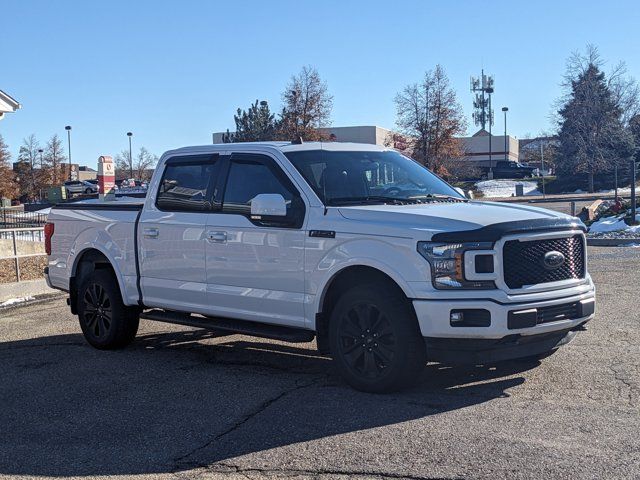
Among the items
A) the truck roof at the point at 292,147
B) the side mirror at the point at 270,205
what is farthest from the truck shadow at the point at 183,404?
the truck roof at the point at 292,147

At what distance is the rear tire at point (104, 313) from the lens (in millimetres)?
8383

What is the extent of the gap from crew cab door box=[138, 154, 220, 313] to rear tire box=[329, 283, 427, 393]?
171cm

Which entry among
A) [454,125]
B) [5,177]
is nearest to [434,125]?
[454,125]

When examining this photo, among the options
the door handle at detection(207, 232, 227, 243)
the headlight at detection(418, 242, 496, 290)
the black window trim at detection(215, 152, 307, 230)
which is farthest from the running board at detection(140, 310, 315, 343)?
the headlight at detection(418, 242, 496, 290)

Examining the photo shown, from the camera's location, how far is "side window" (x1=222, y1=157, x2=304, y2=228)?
6.83 metres

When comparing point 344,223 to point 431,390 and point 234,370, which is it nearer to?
point 431,390

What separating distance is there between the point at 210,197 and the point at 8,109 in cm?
1344

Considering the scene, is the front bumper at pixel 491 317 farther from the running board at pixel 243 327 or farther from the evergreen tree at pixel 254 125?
the evergreen tree at pixel 254 125

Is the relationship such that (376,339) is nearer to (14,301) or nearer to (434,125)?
(14,301)

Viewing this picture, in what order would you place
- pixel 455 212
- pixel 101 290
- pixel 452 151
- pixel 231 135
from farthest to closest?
pixel 231 135 → pixel 452 151 → pixel 101 290 → pixel 455 212

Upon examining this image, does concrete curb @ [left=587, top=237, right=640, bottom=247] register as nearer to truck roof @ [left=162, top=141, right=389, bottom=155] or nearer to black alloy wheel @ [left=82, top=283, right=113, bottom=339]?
truck roof @ [left=162, top=141, right=389, bottom=155]

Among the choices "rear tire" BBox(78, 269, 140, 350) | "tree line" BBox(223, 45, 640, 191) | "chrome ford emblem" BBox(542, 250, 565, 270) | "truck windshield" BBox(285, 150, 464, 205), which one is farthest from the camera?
"tree line" BBox(223, 45, 640, 191)

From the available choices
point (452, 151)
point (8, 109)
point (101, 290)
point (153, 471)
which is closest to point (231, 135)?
point (452, 151)

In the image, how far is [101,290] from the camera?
8531mm
